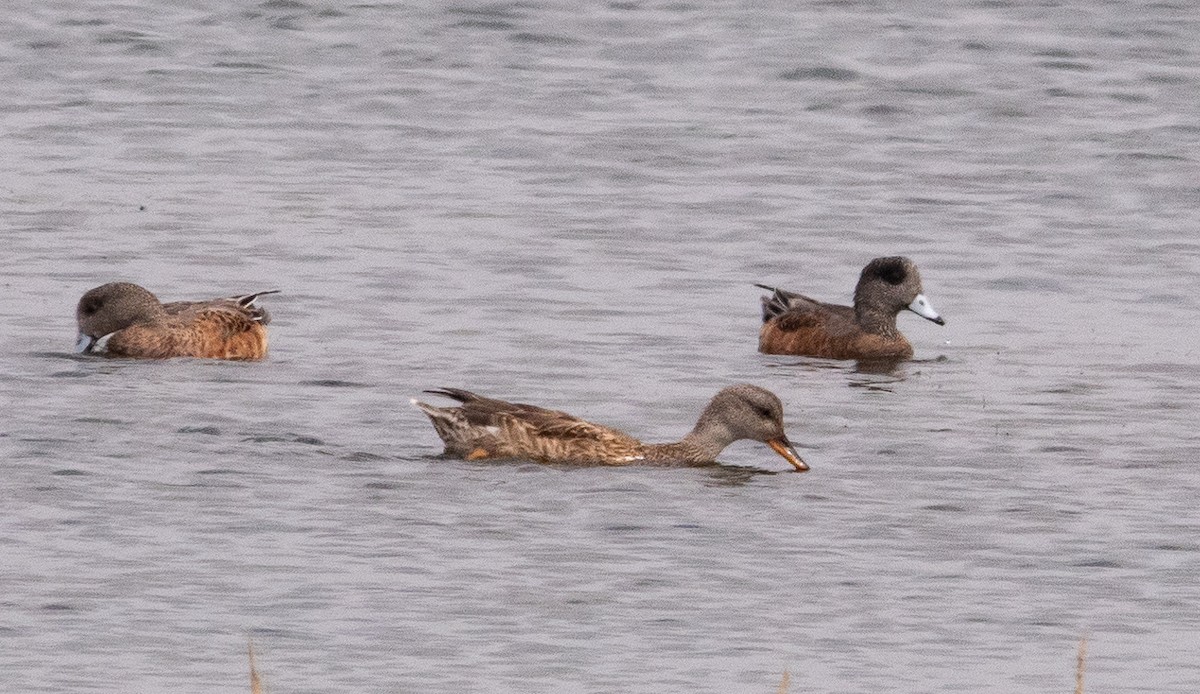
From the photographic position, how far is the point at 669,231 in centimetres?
2086

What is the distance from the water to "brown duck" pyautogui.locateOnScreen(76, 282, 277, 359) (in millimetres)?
240

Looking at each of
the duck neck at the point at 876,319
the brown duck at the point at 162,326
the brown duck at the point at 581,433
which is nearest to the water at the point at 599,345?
the brown duck at the point at 581,433

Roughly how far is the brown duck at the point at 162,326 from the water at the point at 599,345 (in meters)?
0.24

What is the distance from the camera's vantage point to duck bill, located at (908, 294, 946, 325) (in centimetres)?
1764

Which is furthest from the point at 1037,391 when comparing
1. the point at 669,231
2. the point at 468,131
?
the point at 468,131

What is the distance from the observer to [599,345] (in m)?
16.5

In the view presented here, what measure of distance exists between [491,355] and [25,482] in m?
4.33

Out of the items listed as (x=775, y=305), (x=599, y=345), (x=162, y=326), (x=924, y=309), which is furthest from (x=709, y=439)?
(x=924, y=309)

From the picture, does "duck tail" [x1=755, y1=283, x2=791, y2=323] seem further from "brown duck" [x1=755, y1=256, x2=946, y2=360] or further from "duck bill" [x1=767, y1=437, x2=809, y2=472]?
"duck bill" [x1=767, y1=437, x2=809, y2=472]

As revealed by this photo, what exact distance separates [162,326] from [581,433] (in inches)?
157

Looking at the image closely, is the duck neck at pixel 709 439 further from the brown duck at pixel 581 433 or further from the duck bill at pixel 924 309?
the duck bill at pixel 924 309

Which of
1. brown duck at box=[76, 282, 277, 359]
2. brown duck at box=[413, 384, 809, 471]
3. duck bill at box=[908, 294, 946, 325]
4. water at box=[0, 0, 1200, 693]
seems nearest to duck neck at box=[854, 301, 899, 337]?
duck bill at box=[908, 294, 946, 325]

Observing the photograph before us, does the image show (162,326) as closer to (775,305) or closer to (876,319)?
(775,305)

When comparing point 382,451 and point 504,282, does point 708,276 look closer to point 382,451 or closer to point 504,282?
point 504,282
